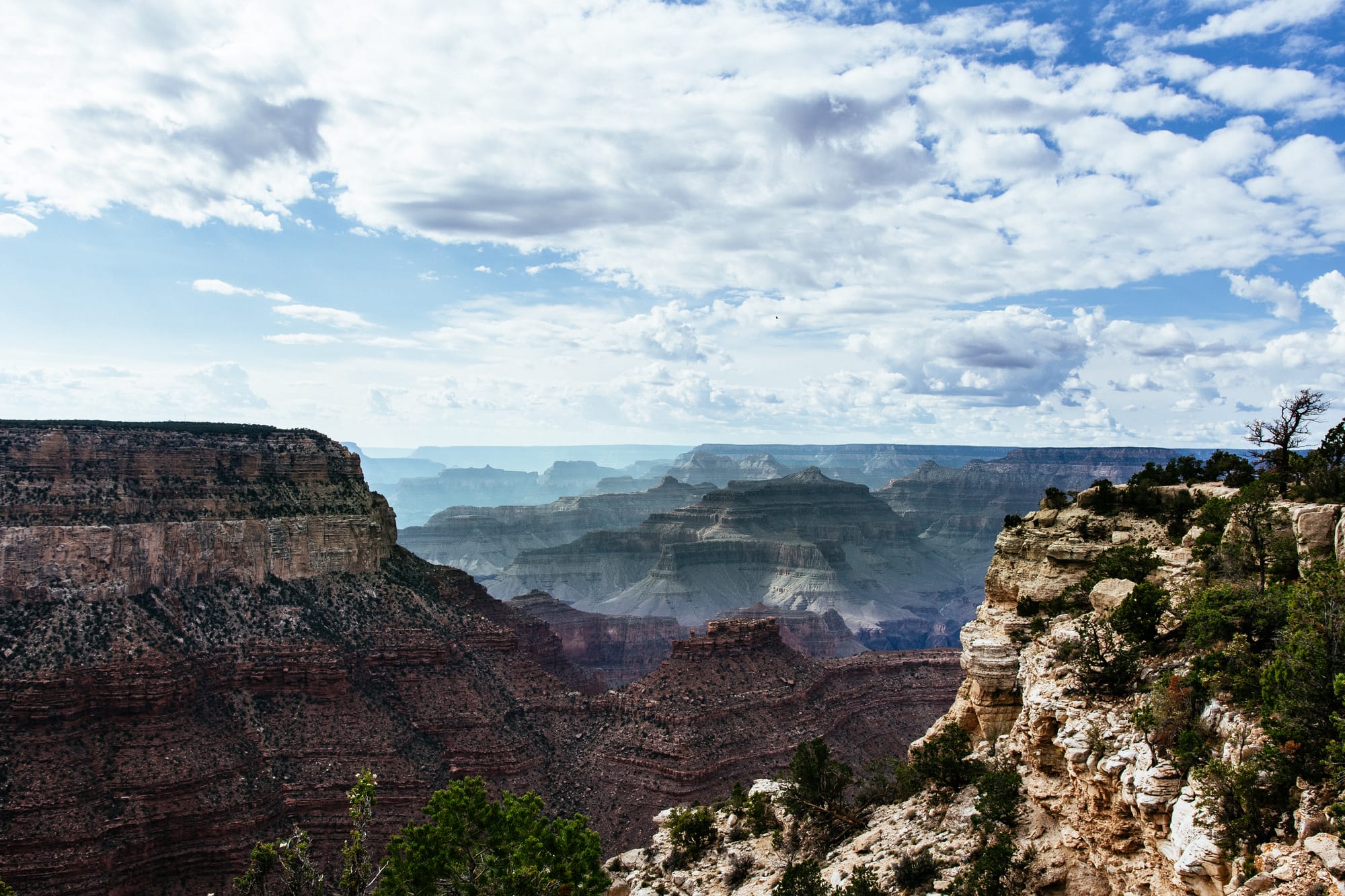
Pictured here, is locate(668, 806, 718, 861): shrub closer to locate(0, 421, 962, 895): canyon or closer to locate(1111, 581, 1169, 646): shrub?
locate(0, 421, 962, 895): canyon

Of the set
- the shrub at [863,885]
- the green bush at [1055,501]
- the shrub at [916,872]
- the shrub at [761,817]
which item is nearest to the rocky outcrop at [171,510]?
the shrub at [761,817]

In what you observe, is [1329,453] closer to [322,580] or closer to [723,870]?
[723,870]

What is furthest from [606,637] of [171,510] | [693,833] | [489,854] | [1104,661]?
[1104,661]

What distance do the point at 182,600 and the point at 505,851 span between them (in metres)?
36.3

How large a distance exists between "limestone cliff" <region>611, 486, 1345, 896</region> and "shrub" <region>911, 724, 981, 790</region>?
1.58ft

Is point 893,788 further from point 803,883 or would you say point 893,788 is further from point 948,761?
point 803,883

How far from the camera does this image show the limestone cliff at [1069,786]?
13.4 meters

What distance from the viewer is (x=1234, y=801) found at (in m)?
13.3

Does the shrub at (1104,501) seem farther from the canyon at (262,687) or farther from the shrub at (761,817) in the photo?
the canyon at (262,687)

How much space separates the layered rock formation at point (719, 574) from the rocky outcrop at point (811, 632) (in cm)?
2519

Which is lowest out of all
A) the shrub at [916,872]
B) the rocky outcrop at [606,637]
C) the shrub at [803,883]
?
the rocky outcrop at [606,637]

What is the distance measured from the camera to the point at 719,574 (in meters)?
177

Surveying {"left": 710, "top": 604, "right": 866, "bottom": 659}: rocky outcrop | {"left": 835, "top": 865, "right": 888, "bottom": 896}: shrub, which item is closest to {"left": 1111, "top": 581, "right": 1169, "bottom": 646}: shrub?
{"left": 835, "top": 865, "right": 888, "bottom": 896}: shrub

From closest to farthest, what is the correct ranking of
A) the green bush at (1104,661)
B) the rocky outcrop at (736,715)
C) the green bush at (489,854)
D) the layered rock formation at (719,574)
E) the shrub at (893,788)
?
the green bush at (1104,661), the green bush at (489,854), the shrub at (893,788), the rocky outcrop at (736,715), the layered rock formation at (719,574)
